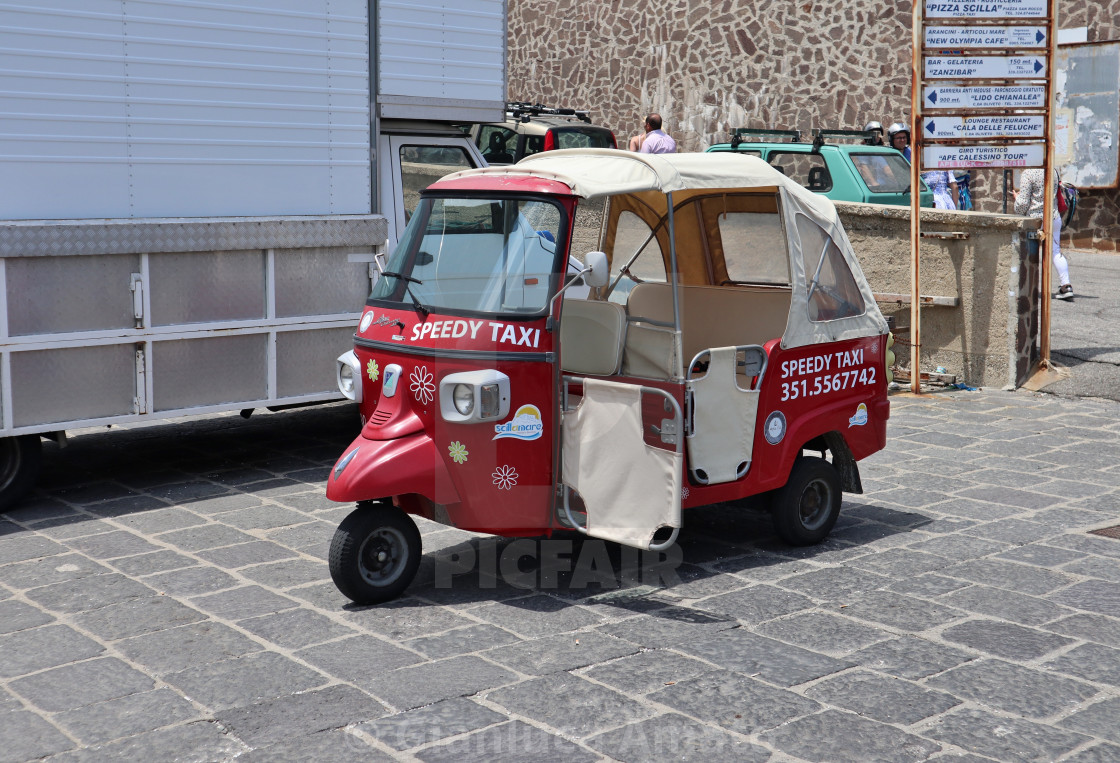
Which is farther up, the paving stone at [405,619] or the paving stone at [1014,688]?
the paving stone at [405,619]

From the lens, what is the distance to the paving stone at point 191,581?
5383 millimetres

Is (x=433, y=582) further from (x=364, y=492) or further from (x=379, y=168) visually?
(x=379, y=168)

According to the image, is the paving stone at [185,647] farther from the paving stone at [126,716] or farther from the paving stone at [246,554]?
the paving stone at [246,554]

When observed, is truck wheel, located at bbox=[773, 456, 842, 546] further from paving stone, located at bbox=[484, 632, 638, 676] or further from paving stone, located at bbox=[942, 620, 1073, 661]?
paving stone, located at bbox=[484, 632, 638, 676]

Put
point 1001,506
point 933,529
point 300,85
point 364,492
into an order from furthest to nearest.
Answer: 1. point 300,85
2. point 1001,506
3. point 933,529
4. point 364,492

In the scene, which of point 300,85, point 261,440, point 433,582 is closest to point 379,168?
point 300,85

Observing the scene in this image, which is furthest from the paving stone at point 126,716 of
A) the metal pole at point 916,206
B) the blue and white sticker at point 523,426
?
the metal pole at point 916,206

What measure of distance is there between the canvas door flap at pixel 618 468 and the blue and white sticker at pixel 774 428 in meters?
0.93

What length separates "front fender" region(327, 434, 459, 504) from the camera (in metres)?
5.02

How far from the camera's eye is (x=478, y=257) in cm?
544

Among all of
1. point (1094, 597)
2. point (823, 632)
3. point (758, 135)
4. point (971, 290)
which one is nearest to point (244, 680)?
point (823, 632)

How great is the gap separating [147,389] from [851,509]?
418 centimetres

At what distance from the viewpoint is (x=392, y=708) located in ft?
13.6

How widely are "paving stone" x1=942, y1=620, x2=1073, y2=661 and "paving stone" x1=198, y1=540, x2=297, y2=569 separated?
A: 3203 millimetres
